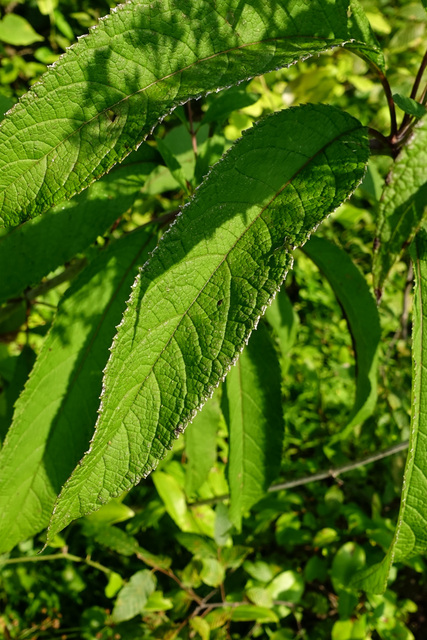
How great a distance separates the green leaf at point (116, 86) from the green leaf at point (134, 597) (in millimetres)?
1560

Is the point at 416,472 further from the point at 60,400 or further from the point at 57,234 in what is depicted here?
the point at 57,234

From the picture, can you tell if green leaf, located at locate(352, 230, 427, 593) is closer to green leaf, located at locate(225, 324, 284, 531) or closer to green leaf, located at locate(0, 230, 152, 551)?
green leaf, located at locate(225, 324, 284, 531)

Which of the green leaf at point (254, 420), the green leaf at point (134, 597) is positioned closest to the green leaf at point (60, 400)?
the green leaf at point (254, 420)

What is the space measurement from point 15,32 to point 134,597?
10.1 ft

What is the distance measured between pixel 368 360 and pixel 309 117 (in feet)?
1.82

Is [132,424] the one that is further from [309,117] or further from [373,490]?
[373,490]

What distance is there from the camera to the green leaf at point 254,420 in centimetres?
121

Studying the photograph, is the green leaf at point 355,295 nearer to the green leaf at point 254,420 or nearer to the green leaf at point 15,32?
the green leaf at point 254,420

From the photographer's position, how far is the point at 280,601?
1.99m

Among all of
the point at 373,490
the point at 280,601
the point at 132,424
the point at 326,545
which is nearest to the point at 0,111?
the point at 132,424

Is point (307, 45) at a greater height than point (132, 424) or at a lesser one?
greater

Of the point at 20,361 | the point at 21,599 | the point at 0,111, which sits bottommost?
the point at 21,599

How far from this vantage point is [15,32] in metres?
3.19

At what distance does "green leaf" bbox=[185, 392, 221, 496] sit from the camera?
1426 millimetres
